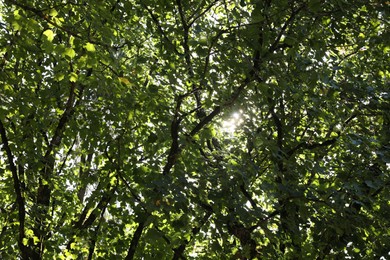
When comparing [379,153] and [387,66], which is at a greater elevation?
[387,66]

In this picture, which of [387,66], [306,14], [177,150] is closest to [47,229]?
[177,150]

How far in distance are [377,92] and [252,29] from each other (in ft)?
7.99

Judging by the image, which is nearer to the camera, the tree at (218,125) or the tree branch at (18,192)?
the tree at (218,125)

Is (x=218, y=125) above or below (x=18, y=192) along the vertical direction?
above

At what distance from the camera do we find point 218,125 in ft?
19.5

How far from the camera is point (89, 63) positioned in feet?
13.9

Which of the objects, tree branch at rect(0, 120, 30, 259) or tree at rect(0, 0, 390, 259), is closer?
tree at rect(0, 0, 390, 259)

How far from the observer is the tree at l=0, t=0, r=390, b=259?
4531mm

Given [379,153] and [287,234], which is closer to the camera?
[379,153]

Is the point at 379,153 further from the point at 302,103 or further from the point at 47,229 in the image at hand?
the point at 47,229

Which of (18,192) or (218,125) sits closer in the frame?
(18,192)

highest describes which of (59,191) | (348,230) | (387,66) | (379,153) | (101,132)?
(387,66)

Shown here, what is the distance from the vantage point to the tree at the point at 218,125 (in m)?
4.53

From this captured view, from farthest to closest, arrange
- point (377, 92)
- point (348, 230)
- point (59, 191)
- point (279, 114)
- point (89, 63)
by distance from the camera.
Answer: point (59, 191) → point (279, 114) → point (377, 92) → point (348, 230) → point (89, 63)
